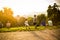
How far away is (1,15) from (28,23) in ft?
1.97

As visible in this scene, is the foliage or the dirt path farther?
the foliage

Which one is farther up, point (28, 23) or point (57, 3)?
point (57, 3)

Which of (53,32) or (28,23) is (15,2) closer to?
(28,23)

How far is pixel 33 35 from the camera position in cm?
308

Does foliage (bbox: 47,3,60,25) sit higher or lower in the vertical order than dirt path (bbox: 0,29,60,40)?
higher

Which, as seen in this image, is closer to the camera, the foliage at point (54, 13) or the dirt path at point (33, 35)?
the dirt path at point (33, 35)

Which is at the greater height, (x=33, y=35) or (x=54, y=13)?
(x=54, y=13)

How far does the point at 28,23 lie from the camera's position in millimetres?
3111

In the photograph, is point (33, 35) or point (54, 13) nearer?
point (33, 35)

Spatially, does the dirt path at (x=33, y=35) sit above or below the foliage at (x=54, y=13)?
below

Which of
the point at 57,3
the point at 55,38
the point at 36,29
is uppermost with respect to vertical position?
the point at 57,3

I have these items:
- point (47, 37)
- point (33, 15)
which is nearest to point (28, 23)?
point (33, 15)

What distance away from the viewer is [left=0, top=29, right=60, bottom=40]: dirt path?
2942 millimetres

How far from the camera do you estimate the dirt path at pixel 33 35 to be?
294 centimetres
